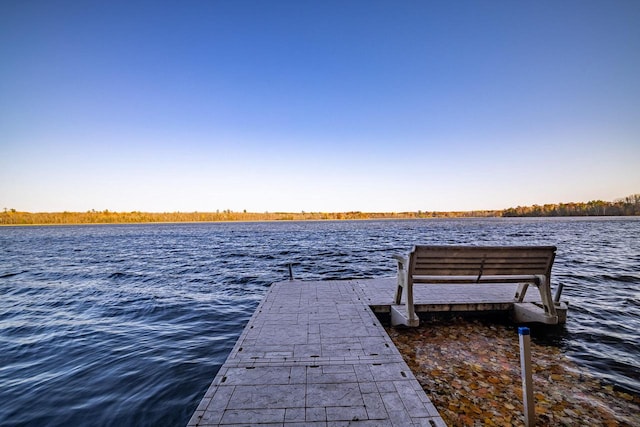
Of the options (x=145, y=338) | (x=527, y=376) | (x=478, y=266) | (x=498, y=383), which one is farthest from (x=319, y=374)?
(x=145, y=338)

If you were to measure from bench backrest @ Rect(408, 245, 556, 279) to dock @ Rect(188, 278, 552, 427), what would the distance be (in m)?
1.55

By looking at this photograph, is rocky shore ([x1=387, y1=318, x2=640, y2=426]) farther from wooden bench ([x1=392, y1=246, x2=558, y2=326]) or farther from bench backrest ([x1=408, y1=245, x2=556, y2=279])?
bench backrest ([x1=408, y1=245, x2=556, y2=279])

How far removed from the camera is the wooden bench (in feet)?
19.9

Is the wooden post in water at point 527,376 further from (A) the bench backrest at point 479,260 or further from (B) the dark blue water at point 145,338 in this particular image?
(B) the dark blue water at point 145,338

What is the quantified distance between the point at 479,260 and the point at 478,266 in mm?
138

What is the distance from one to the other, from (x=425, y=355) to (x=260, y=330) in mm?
3248

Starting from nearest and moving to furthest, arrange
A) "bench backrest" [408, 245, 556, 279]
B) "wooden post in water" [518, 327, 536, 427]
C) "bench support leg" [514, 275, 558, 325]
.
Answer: "wooden post in water" [518, 327, 536, 427] < "bench backrest" [408, 245, 556, 279] < "bench support leg" [514, 275, 558, 325]

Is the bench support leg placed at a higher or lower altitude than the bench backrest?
lower

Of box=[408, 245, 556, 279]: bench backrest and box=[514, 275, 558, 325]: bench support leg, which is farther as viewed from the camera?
box=[514, 275, 558, 325]: bench support leg

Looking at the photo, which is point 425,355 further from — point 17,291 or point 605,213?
point 605,213

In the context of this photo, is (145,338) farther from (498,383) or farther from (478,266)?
(478,266)

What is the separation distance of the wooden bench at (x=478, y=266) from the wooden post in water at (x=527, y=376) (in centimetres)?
267

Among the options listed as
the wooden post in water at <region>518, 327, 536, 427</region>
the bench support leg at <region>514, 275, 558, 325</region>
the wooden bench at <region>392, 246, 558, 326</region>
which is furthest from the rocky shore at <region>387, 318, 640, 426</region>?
the wooden bench at <region>392, 246, 558, 326</region>

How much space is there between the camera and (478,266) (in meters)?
6.21
